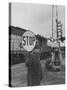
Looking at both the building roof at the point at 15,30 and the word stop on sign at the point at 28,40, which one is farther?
the word stop on sign at the point at 28,40

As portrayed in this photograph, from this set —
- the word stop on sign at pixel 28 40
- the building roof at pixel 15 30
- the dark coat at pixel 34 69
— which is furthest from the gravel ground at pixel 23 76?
the building roof at pixel 15 30

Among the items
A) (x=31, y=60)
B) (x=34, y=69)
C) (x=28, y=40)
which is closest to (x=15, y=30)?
(x=28, y=40)

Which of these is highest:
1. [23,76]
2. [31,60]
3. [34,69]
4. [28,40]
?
[28,40]

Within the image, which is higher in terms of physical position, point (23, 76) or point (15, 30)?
point (15, 30)

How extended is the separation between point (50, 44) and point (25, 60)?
98cm

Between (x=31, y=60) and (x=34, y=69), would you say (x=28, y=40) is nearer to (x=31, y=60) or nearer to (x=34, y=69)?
(x=31, y=60)

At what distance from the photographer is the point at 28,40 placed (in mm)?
7387

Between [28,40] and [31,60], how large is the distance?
1.82ft

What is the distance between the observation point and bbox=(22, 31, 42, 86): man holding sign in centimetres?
735

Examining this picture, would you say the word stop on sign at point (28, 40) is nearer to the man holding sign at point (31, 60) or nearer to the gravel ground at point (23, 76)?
the man holding sign at point (31, 60)

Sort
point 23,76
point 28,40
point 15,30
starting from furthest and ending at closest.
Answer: point 28,40 → point 23,76 → point 15,30

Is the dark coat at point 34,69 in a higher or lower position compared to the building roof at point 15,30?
lower

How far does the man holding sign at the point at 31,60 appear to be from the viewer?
7348mm

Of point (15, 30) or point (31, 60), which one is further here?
point (31, 60)
